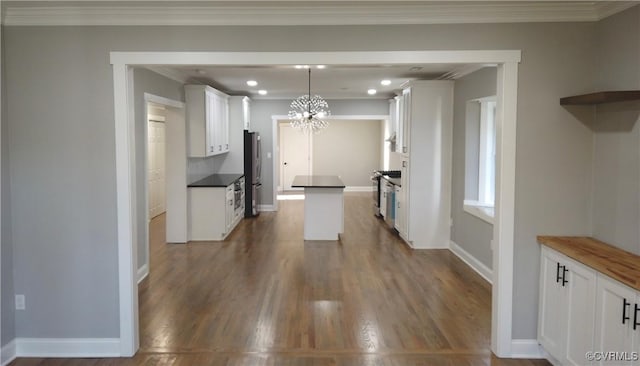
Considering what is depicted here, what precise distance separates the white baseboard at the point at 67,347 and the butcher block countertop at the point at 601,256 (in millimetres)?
3267

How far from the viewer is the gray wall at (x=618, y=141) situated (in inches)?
121

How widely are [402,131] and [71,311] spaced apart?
5342mm

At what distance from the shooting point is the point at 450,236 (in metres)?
6.96

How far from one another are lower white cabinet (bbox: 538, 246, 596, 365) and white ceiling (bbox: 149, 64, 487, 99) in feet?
9.67

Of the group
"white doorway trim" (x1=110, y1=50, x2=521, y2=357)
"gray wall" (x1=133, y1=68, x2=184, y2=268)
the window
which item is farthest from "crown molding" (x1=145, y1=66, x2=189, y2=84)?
the window

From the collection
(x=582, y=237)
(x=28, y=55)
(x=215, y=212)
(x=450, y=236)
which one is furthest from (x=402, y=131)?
(x=28, y=55)

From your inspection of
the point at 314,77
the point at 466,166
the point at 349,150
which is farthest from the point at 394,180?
the point at 349,150

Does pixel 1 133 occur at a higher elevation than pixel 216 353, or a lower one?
higher

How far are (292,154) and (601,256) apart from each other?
11.9m

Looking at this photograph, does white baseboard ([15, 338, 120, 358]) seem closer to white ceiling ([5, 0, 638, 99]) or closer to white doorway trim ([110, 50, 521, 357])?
white doorway trim ([110, 50, 521, 357])

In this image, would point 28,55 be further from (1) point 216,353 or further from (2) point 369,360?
(2) point 369,360

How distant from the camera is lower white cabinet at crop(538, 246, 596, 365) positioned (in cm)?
294

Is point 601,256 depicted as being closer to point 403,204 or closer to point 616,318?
point 616,318

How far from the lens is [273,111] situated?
35.0ft
